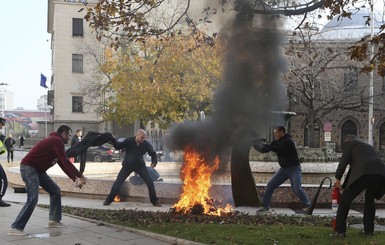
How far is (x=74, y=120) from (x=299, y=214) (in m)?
42.5

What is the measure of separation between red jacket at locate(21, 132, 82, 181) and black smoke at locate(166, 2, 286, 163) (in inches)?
85.5

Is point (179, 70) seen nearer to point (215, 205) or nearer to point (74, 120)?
point (215, 205)

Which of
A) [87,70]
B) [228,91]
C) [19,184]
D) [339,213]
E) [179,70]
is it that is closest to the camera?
[339,213]

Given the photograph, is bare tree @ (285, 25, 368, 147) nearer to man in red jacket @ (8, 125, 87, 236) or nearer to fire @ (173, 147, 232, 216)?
fire @ (173, 147, 232, 216)

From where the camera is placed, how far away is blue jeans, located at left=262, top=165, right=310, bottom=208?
8578 mm

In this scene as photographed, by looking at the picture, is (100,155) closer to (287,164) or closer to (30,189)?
(287,164)

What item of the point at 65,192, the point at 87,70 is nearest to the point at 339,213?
the point at 65,192

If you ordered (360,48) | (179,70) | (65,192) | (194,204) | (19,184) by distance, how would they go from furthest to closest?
(179,70)
(19,184)
(65,192)
(194,204)
(360,48)

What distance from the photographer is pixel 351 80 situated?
30.0 metres

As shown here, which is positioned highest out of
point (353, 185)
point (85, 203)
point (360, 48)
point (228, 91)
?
point (360, 48)

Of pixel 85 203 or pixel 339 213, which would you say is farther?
pixel 85 203

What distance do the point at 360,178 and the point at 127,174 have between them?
508 centimetres

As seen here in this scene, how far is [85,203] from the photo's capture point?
33.2 ft

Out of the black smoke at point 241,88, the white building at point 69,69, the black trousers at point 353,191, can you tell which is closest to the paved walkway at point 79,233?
the black trousers at point 353,191
